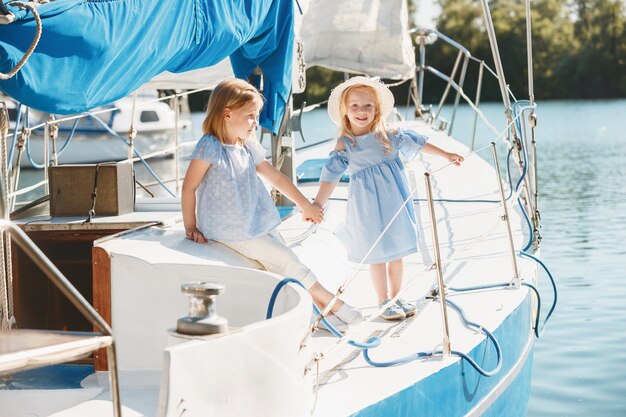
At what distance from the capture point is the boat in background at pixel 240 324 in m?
2.94

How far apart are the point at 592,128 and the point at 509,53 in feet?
82.3

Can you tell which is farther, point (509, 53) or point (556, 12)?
point (556, 12)

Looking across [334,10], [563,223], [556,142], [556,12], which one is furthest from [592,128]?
[556,12]

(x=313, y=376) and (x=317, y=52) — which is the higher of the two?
(x=317, y=52)

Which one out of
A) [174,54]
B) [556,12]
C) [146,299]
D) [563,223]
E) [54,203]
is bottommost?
[563,223]

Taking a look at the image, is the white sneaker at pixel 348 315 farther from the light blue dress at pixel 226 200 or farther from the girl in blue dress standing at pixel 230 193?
the light blue dress at pixel 226 200

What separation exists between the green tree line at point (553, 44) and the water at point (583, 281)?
28.6 m

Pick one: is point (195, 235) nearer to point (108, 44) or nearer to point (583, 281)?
point (108, 44)

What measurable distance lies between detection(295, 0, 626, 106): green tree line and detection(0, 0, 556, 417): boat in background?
44290mm

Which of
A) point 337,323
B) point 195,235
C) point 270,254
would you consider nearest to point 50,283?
point 195,235

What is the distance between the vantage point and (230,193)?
13.9 feet

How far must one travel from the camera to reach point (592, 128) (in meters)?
31.8

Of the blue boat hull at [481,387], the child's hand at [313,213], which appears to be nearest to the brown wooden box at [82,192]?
the child's hand at [313,213]

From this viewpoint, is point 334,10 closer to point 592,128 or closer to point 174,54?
point 174,54
